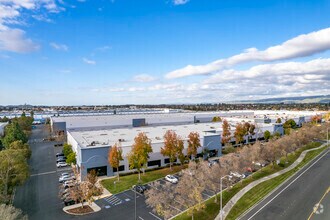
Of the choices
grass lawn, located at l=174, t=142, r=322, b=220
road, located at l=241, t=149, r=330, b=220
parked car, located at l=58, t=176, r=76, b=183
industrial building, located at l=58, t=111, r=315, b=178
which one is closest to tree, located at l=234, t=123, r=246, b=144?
industrial building, located at l=58, t=111, r=315, b=178

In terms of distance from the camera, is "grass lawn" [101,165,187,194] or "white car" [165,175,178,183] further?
"white car" [165,175,178,183]

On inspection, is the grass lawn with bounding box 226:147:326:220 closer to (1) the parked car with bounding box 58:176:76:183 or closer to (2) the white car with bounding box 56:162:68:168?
(1) the parked car with bounding box 58:176:76:183

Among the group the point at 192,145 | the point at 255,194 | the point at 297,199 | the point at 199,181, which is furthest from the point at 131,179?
the point at 297,199

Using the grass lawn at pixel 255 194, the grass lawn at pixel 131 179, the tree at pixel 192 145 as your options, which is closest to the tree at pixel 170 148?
the grass lawn at pixel 131 179

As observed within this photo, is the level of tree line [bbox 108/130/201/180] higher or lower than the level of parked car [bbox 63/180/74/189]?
higher

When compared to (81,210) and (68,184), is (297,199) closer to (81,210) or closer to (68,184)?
(81,210)

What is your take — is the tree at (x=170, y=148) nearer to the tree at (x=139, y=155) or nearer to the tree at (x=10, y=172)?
the tree at (x=139, y=155)
